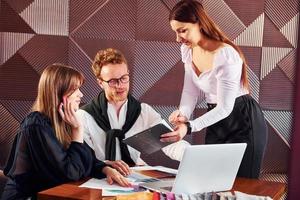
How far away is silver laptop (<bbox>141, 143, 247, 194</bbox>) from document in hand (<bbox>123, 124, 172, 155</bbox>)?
0.44 meters

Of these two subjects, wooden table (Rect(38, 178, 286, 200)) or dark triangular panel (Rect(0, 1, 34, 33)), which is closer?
wooden table (Rect(38, 178, 286, 200))

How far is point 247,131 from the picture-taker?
10.1ft

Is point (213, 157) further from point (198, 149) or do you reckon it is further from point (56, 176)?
point (56, 176)

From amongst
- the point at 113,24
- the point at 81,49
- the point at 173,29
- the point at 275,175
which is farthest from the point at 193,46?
the point at 275,175

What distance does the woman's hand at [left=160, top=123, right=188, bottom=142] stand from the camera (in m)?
2.76

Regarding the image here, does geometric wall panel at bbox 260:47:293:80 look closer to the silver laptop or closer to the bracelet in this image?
the bracelet

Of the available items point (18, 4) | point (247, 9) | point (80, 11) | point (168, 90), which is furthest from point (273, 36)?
point (18, 4)

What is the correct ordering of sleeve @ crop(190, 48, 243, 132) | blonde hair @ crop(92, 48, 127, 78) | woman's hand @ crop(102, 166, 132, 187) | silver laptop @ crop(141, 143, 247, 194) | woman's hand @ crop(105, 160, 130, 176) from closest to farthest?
silver laptop @ crop(141, 143, 247, 194)
woman's hand @ crop(102, 166, 132, 187)
woman's hand @ crop(105, 160, 130, 176)
sleeve @ crop(190, 48, 243, 132)
blonde hair @ crop(92, 48, 127, 78)

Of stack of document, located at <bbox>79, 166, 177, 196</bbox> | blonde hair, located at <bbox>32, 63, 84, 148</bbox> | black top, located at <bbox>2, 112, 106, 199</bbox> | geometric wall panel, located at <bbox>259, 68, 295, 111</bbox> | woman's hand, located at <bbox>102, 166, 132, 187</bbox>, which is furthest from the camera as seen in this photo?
geometric wall panel, located at <bbox>259, 68, 295, 111</bbox>

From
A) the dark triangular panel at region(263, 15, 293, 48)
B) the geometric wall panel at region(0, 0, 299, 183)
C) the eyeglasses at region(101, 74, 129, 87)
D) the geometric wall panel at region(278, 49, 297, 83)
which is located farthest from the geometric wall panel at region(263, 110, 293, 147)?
the eyeglasses at region(101, 74, 129, 87)

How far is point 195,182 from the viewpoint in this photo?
199 cm

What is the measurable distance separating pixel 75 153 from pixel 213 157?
2.51 ft

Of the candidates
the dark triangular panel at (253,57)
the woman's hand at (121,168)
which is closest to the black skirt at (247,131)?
the dark triangular panel at (253,57)

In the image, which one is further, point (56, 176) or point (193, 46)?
point (193, 46)
